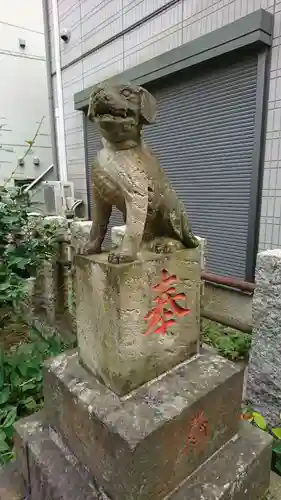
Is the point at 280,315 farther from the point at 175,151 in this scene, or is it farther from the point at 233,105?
the point at 175,151

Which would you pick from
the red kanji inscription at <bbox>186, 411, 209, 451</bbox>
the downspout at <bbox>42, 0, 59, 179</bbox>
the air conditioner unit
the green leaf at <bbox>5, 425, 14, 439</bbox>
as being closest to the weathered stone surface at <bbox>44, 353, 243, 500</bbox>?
the red kanji inscription at <bbox>186, 411, 209, 451</bbox>

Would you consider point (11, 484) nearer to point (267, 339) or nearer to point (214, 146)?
point (267, 339)

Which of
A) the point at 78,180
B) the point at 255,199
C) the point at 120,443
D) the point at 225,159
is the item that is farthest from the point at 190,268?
the point at 78,180

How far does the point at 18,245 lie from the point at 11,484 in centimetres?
203

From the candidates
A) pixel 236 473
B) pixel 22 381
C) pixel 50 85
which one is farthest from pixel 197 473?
pixel 50 85

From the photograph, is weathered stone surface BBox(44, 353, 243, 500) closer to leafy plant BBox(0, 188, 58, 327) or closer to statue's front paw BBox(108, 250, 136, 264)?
statue's front paw BBox(108, 250, 136, 264)

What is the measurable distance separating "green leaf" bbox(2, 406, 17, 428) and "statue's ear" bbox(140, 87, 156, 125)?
218 cm

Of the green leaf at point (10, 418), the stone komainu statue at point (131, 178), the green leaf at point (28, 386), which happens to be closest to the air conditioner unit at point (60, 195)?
the green leaf at point (28, 386)

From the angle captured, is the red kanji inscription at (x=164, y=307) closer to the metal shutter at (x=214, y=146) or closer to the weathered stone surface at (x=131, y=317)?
the weathered stone surface at (x=131, y=317)

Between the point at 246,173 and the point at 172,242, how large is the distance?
8.05ft

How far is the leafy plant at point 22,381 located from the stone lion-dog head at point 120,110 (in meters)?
2.11

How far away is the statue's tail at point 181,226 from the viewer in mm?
1422

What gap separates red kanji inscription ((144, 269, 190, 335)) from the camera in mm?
1321

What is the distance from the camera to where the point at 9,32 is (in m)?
7.13
